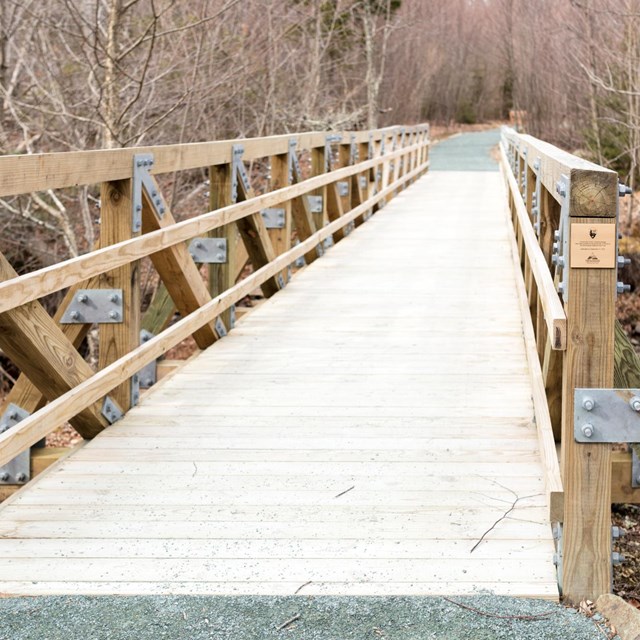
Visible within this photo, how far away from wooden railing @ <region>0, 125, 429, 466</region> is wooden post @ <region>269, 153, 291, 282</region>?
0.73 feet

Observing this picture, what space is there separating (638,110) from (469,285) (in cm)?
815

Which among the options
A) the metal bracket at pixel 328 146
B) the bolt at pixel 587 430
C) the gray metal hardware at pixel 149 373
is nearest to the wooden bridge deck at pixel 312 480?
the gray metal hardware at pixel 149 373

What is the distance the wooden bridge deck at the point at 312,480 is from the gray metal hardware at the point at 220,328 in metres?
0.08

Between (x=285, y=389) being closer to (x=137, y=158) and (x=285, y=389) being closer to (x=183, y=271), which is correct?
(x=183, y=271)

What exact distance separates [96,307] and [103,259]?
0.54m

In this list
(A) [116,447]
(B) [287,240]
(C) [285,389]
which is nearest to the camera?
(A) [116,447]

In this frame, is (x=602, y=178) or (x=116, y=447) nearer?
(x=602, y=178)

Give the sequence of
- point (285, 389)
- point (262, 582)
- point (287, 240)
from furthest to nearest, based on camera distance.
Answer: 1. point (287, 240)
2. point (285, 389)
3. point (262, 582)

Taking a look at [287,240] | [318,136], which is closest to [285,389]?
[287,240]

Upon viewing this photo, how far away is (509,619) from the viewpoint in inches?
107

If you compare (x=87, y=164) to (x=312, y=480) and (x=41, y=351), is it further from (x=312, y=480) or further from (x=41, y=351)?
(x=312, y=480)

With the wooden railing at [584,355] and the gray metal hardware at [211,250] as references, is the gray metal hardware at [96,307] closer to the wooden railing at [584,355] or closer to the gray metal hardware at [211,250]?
the gray metal hardware at [211,250]

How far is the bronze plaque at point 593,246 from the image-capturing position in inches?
108

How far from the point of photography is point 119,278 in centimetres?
450
